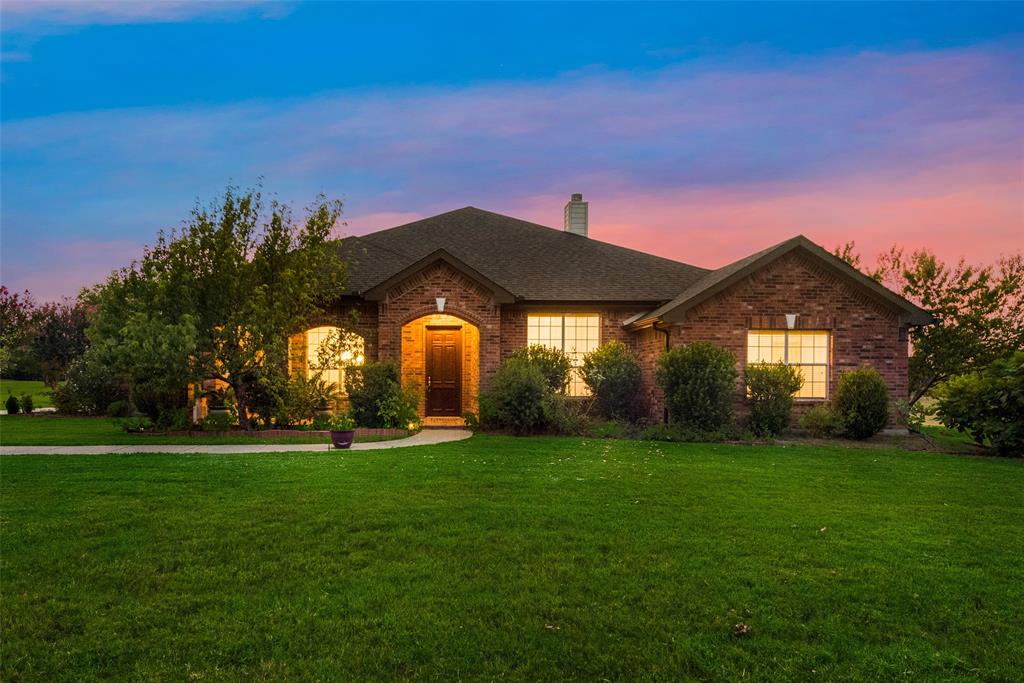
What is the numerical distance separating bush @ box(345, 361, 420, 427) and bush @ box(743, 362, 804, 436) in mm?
8362

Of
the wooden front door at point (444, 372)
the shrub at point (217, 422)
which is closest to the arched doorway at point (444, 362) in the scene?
the wooden front door at point (444, 372)

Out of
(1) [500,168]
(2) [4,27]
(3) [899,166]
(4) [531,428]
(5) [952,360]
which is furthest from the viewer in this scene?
(1) [500,168]

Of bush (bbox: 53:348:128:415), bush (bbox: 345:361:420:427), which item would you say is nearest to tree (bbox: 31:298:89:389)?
bush (bbox: 53:348:128:415)

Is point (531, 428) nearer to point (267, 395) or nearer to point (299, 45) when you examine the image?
point (267, 395)

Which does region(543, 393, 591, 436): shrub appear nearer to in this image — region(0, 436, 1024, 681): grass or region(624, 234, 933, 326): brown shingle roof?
region(624, 234, 933, 326): brown shingle roof

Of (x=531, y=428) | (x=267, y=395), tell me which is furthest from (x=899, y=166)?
(x=267, y=395)

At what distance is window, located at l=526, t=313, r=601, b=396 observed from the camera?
57.4 feet

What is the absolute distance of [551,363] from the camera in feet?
50.8

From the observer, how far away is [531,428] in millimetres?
13961

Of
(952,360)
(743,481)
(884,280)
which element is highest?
(884,280)

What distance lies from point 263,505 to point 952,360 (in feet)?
74.0

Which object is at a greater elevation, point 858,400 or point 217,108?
point 217,108

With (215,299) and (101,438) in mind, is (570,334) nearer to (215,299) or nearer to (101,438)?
(215,299)

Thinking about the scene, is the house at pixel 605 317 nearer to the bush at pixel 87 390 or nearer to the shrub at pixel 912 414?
the shrub at pixel 912 414
